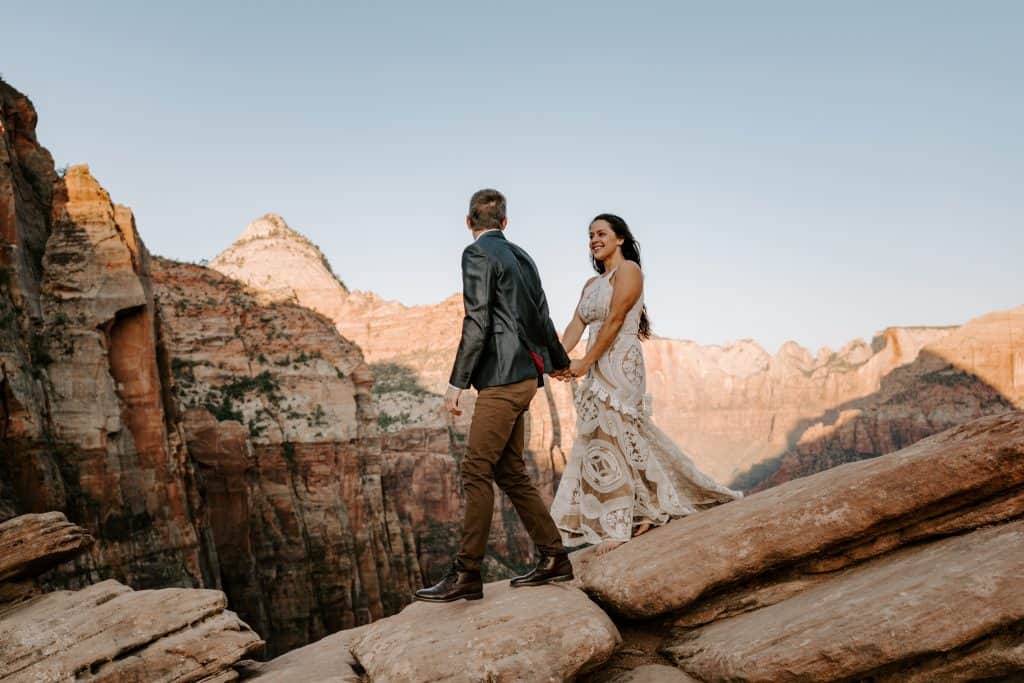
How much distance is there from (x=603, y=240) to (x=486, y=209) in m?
1.22

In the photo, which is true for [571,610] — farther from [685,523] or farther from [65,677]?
[65,677]

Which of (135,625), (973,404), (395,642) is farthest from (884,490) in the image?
(973,404)

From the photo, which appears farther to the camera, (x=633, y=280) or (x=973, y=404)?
(x=973, y=404)

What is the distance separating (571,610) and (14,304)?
14.5 meters

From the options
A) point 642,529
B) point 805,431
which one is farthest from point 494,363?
point 805,431

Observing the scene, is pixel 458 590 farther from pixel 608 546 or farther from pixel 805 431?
pixel 805 431

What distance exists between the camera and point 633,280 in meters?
6.14

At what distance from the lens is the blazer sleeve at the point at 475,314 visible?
5.27 meters

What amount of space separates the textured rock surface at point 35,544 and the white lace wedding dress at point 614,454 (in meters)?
5.13

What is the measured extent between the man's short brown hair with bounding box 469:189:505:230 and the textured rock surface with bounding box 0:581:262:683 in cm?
396

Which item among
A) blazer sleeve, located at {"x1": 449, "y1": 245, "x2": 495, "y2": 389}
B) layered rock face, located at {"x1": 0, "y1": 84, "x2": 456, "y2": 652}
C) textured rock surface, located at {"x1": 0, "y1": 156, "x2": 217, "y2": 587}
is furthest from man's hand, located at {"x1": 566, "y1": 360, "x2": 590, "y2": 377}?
textured rock surface, located at {"x1": 0, "y1": 156, "x2": 217, "y2": 587}

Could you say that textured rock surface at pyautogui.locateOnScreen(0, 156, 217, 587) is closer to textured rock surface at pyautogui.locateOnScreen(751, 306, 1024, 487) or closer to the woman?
the woman

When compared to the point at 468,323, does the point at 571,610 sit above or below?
below

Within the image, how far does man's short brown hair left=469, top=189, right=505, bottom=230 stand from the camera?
5566 mm
